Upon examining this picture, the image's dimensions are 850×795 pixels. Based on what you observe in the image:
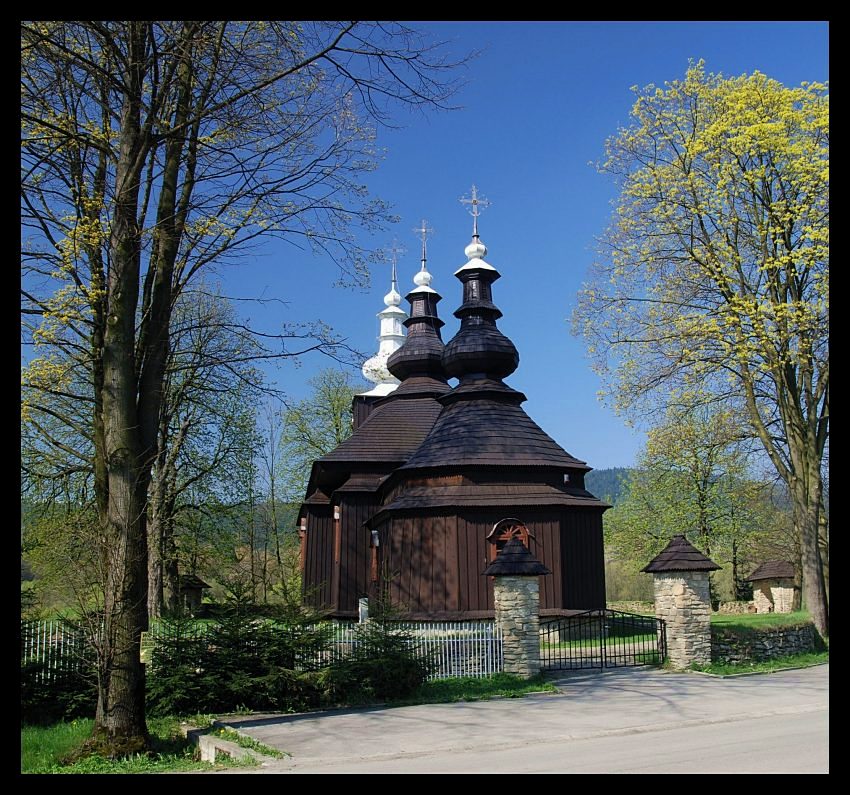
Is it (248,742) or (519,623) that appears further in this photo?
(519,623)

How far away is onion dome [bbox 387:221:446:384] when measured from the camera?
31.3m

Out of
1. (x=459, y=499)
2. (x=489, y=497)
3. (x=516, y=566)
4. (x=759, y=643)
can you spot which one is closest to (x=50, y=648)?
(x=516, y=566)

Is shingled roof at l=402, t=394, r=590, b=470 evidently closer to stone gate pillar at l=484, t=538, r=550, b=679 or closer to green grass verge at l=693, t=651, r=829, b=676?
stone gate pillar at l=484, t=538, r=550, b=679

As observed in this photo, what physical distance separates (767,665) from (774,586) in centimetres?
1987

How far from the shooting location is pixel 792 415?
66.7 feet

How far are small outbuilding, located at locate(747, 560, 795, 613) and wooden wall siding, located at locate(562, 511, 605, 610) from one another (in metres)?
16.1

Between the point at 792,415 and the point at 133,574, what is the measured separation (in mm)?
16627

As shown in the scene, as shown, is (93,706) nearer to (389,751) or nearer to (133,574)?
(133,574)

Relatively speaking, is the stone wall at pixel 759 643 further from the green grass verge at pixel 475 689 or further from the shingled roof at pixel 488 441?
the shingled roof at pixel 488 441

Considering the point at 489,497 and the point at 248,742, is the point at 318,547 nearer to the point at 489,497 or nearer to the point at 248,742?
the point at 489,497

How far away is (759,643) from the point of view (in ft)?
60.7
